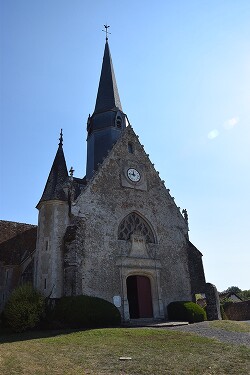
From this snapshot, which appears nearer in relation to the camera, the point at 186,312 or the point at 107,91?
the point at 186,312

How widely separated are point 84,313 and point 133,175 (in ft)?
31.2

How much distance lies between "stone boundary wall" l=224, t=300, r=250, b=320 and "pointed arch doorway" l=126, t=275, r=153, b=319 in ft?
38.1

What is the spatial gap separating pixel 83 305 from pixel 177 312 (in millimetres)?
6006

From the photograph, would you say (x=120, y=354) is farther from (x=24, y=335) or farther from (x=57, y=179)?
(x=57, y=179)

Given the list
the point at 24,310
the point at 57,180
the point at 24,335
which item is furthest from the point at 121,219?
the point at 24,335

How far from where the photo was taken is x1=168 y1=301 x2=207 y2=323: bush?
17.3 m

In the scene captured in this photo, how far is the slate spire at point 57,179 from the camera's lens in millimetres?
17656

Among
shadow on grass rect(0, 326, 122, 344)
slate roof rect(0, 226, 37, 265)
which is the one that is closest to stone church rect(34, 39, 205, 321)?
shadow on grass rect(0, 326, 122, 344)

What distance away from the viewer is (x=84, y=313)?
13883 millimetres

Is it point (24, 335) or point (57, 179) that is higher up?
point (57, 179)

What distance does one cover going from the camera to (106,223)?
18.3 meters

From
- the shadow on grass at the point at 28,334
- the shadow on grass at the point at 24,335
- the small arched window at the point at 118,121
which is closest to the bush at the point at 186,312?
the shadow on grass at the point at 28,334

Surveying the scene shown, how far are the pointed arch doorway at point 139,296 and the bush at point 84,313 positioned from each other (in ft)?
11.9

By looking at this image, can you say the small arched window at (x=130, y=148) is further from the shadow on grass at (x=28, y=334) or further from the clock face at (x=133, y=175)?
the shadow on grass at (x=28, y=334)
